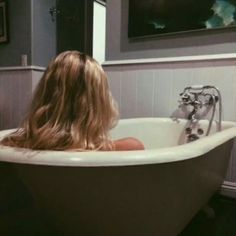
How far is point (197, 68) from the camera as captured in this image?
1.82 metres

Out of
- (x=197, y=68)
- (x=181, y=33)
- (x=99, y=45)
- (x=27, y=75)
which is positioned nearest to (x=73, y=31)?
(x=99, y=45)

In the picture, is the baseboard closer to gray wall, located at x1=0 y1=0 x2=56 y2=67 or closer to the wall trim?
the wall trim

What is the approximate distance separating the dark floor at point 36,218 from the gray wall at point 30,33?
1449 mm

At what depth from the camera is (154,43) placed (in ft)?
7.02

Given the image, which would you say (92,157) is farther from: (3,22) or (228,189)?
(3,22)

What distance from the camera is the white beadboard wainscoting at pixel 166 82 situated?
5.67 ft

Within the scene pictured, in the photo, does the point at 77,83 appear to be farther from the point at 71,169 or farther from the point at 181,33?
the point at 181,33

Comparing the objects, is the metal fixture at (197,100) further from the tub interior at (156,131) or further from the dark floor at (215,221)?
the dark floor at (215,221)

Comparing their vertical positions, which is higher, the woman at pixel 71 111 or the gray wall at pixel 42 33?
the gray wall at pixel 42 33

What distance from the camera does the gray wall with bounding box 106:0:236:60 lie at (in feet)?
6.16

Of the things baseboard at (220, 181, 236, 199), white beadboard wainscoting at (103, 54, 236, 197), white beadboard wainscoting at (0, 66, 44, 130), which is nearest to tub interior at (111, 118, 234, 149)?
white beadboard wainscoting at (103, 54, 236, 197)

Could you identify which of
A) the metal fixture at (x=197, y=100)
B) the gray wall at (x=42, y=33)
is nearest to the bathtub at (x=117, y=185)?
the metal fixture at (x=197, y=100)

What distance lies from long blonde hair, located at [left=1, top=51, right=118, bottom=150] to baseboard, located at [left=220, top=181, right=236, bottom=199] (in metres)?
1.14

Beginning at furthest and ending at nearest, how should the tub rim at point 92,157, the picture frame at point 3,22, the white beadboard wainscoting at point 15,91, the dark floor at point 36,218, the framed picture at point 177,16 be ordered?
1. the picture frame at point 3,22
2. the white beadboard wainscoting at point 15,91
3. the framed picture at point 177,16
4. the dark floor at point 36,218
5. the tub rim at point 92,157
